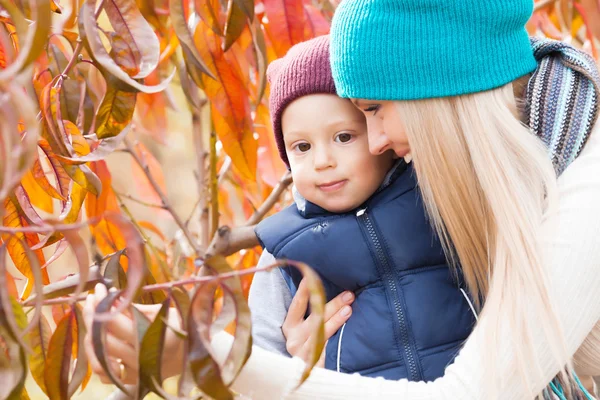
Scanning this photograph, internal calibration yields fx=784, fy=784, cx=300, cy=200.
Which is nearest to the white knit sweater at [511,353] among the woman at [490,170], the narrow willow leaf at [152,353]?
the woman at [490,170]

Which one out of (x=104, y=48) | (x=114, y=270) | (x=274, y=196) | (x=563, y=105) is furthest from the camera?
(x=274, y=196)

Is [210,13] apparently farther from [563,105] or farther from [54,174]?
[563,105]

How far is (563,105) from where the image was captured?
2.98 feet

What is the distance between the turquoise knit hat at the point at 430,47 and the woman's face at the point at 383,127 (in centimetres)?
3

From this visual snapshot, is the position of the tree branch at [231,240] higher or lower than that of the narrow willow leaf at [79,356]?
lower

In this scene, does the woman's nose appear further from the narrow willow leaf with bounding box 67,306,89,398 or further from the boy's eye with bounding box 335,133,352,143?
the narrow willow leaf with bounding box 67,306,89,398

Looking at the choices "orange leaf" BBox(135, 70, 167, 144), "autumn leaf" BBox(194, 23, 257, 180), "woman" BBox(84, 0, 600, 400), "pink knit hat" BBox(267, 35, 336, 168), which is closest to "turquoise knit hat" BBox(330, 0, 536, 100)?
"woman" BBox(84, 0, 600, 400)

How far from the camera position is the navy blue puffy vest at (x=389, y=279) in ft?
3.10

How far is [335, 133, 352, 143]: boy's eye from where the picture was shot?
101 centimetres

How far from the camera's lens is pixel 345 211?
102 centimetres

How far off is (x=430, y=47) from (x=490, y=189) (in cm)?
18

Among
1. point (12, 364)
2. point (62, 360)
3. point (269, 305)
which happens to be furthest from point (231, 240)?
point (12, 364)

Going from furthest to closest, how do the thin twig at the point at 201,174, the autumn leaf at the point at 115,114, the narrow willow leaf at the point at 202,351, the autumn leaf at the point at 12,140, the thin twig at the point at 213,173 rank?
the thin twig at the point at 201,174 < the thin twig at the point at 213,173 < the autumn leaf at the point at 115,114 < the narrow willow leaf at the point at 202,351 < the autumn leaf at the point at 12,140

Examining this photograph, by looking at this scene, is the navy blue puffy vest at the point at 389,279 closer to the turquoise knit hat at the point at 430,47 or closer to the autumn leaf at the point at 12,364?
the turquoise knit hat at the point at 430,47
